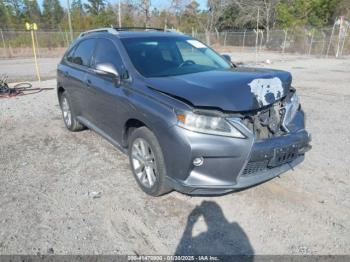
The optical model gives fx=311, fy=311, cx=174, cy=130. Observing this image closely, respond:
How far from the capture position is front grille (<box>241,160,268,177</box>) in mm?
2980

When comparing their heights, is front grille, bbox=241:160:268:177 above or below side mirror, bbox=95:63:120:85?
below

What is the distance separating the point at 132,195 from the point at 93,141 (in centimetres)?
205

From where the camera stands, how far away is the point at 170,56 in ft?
13.6

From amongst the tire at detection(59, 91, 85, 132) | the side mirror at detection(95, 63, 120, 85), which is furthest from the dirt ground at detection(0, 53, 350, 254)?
the side mirror at detection(95, 63, 120, 85)

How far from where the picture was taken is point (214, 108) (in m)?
2.87

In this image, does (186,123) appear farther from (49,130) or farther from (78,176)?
(49,130)

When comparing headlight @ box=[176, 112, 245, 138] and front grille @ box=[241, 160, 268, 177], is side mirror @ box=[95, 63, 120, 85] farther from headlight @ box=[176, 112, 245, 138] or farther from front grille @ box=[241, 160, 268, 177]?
front grille @ box=[241, 160, 268, 177]

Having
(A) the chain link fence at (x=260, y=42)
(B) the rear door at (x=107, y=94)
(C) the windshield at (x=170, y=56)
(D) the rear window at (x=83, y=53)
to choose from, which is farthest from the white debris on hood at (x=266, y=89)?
(A) the chain link fence at (x=260, y=42)

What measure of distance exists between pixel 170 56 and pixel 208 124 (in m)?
1.64

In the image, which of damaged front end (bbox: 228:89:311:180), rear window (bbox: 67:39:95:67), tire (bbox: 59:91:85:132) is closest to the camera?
damaged front end (bbox: 228:89:311:180)

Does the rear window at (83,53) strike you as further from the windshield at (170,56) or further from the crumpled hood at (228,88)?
the crumpled hood at (228,88)

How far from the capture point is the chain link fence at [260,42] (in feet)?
92.9

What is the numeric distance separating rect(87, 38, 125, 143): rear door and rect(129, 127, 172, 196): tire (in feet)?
1.36

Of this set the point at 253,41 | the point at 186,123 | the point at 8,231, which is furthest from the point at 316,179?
the point at 253,41
